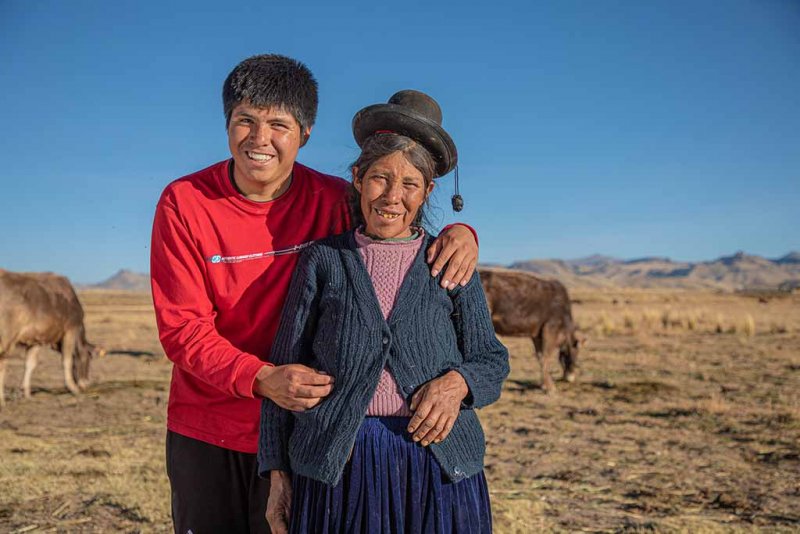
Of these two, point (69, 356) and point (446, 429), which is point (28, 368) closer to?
point (69, 356)

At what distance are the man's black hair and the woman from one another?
32cm

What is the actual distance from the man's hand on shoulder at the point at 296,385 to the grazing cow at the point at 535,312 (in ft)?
30.1

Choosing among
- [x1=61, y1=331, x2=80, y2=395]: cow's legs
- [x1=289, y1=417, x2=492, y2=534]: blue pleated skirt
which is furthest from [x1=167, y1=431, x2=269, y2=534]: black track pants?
[x1=61, y1=331, x2=80, y2=395]: cow's legs

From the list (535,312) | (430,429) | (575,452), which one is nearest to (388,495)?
(430,429)

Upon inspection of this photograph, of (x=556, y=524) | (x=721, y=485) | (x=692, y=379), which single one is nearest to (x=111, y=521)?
(x=556, y=524)

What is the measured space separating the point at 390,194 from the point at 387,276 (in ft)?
0.93

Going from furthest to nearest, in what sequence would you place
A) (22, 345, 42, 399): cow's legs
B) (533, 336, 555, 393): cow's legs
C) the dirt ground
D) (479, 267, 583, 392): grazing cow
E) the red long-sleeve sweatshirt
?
(479, 267, 583, 392): grazing cow, (533, 336, 555, 393): cow's legs, (22, 345, 42, 399): cow's legs, the dirt ground, the red long-sleeve sweatshirt

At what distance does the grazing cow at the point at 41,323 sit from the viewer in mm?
9898

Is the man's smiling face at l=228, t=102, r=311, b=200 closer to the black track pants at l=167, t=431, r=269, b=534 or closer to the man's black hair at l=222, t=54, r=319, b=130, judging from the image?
the man's black hair at l=222, t=54, r=319, b=130

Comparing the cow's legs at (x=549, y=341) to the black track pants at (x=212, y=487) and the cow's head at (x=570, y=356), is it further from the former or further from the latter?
the black track pants at (x=212, y=487)

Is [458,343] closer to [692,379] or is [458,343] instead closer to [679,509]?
[679,509]

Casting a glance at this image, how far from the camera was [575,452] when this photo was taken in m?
7.00

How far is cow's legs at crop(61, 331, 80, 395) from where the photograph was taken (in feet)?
35.6

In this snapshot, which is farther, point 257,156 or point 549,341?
point 549,341
